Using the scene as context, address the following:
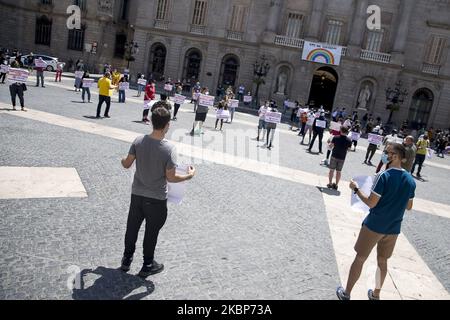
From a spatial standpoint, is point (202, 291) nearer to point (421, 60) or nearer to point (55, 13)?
point (421, 60)

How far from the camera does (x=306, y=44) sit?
36031 millimetres

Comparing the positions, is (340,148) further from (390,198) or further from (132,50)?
(132,50)

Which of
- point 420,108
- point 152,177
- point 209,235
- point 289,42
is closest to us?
point 152,177

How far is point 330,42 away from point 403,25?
679 cm

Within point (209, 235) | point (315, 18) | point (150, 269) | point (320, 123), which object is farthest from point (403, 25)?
point (150, 269)

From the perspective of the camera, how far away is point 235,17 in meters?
39.6

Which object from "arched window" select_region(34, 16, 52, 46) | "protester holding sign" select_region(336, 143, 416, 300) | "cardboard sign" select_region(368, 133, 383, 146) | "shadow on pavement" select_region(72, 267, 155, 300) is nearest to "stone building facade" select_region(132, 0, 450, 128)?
"arched window" select_region(34, 16, 52, 46)

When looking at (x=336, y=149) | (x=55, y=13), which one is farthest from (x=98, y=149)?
(x=55, y=13)

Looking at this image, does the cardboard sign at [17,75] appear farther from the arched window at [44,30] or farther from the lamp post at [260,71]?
the arched window at [44,30]

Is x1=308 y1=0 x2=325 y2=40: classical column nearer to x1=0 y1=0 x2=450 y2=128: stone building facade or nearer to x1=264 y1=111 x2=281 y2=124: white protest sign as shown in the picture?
x1=0 y1=0 x2=450 y2=128: stone building facade

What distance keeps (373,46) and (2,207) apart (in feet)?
125

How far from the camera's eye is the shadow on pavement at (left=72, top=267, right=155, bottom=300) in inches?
157

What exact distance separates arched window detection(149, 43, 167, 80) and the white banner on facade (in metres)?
16.3

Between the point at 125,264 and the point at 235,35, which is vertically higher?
the point at 235,35
